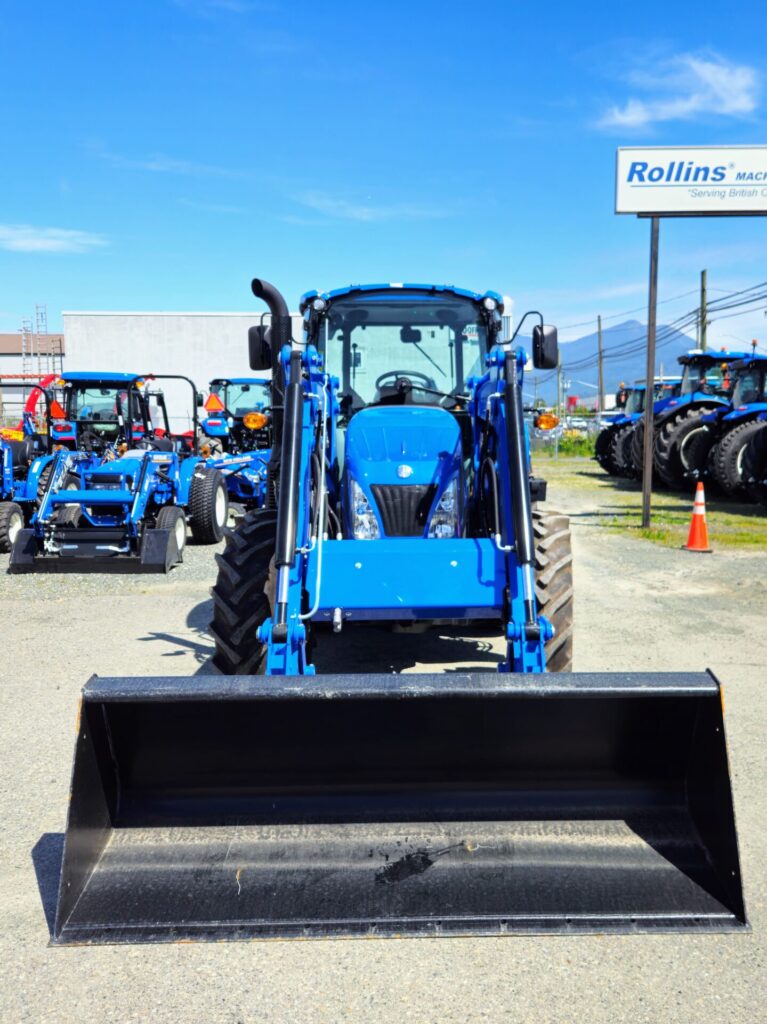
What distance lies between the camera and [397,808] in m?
3.22

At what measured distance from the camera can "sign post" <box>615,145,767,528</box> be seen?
1225cm

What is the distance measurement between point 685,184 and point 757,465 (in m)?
4.93

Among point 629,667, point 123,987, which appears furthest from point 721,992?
point 629,667

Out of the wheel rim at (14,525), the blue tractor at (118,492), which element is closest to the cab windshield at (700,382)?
the blue tractor at (118,492)

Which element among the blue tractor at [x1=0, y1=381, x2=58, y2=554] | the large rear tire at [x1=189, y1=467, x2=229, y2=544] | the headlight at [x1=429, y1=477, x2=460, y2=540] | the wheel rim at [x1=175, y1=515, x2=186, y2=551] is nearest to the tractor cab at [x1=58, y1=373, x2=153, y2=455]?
the blue tractor at [x1=0, y1=381, x2=58, y2=554]

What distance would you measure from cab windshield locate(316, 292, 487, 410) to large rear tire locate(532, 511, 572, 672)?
3.91ft

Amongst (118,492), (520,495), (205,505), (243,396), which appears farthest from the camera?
(243,396)

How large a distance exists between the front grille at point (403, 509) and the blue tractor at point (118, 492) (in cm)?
550

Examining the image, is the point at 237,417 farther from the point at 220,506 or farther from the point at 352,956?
the point at 352,956

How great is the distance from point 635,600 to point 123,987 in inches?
248

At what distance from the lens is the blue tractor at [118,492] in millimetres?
9742

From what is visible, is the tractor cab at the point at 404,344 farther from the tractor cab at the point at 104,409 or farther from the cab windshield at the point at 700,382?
the cab windshield at the point at 700,382

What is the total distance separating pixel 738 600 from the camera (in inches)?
319

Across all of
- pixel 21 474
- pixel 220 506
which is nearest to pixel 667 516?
pixel 220 506
